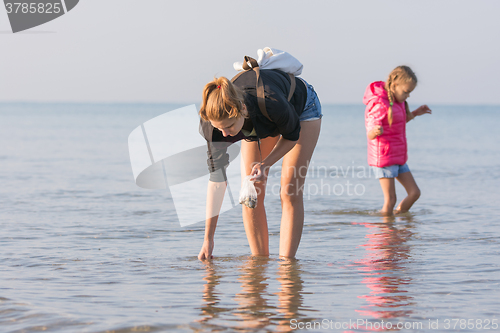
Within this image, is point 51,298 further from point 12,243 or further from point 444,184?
point 444,184

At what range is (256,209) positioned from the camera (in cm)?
387

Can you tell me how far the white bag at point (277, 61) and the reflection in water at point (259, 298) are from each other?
134 cm

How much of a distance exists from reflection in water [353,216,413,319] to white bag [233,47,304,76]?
1.45 metres

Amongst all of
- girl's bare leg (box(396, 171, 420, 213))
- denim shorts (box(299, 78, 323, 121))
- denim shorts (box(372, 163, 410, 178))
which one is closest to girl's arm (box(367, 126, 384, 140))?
denim shorts (box(372, 163, 410, 178))

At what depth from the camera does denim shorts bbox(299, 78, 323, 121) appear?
3549 mm

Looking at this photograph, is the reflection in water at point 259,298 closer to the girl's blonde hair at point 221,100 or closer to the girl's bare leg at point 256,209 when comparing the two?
the girl's bare leg at point 256,209

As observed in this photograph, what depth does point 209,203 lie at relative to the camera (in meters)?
3.68

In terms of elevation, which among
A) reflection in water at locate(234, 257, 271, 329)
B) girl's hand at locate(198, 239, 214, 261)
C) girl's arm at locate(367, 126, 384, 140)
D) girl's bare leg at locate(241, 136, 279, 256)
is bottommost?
reflection in water at locate(234, 257, 271, 329)

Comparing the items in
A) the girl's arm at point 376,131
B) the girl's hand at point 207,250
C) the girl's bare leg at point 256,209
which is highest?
the girl's arm at point 376,131

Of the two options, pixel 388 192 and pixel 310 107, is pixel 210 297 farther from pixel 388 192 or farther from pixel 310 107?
pixel 388 192

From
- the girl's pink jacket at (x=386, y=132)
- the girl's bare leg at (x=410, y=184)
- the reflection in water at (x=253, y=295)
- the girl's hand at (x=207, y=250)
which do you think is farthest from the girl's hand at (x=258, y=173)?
the girl's bare leg at (x=410, y=184)

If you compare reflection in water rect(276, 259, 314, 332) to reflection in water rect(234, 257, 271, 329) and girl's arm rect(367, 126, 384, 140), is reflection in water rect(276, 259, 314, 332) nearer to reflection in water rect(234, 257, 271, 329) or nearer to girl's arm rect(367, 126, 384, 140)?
reflection in water rect(234, 257, 271, 329)

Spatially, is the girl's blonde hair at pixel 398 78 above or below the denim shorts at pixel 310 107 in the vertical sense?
above

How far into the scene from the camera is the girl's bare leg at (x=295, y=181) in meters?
3.62
